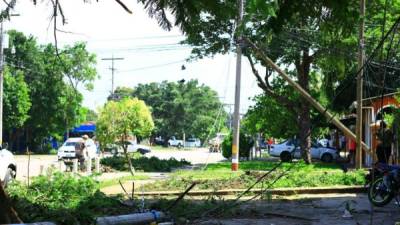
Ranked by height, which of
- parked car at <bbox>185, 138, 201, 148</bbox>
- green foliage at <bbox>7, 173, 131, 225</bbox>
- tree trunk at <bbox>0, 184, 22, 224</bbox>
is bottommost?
green foliage at <bbox>7, 173, 131, 225</bbox>

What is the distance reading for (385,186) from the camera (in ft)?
43.3

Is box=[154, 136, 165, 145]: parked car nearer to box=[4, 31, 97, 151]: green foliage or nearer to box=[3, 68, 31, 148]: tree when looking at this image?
box=[4, 31, 97, 151]: green foliage

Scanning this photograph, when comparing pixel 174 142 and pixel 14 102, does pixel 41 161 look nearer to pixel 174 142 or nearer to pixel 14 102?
pixel 14 102

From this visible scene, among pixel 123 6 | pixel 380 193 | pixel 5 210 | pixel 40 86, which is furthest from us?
pixel 40 86

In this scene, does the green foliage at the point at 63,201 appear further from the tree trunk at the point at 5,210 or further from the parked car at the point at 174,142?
the parked car at the point at 174,142

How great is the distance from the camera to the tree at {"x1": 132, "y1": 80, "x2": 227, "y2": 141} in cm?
9262

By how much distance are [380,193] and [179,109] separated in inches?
3150

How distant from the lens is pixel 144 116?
26625mm

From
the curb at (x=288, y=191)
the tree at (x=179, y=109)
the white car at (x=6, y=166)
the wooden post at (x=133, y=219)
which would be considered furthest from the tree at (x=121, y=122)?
the tree at (x=179, y=109)

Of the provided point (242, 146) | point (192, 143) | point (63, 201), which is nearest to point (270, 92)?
point (242, 146)

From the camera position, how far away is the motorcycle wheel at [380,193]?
42.9 feet

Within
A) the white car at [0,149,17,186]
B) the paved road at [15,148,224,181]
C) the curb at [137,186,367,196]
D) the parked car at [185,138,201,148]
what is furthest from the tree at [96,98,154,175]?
the parked car at [185,138,201,148]

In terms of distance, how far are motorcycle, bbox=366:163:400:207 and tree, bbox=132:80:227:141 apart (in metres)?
77.2

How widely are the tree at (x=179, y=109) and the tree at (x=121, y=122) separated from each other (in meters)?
64.1
